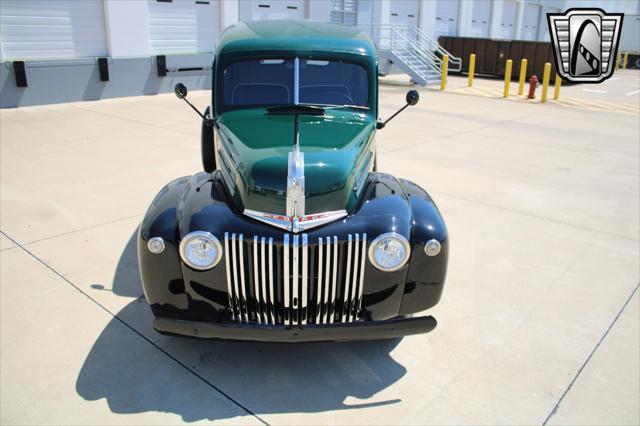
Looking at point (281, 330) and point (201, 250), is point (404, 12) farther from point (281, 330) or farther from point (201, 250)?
point (281, 330)

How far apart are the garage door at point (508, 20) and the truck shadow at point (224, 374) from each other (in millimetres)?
32687

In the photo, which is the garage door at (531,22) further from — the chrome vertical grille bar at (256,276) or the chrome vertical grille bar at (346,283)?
the chrome vertical grille bar at (256,276)

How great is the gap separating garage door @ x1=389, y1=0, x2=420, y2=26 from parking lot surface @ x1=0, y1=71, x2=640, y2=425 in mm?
16764

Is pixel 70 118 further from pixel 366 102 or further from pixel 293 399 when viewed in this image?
pixel 293 399

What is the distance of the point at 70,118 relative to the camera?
36.5 ft

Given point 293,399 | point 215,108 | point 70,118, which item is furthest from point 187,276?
point 70,118

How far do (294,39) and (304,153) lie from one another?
142cm

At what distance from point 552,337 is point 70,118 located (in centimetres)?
1049

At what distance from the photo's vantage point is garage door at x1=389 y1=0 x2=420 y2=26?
74.6 ft

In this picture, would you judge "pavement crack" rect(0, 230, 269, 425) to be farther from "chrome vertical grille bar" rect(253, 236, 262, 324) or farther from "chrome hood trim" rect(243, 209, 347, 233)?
"chrome hood trim" rect(243, 209, 347, 233)

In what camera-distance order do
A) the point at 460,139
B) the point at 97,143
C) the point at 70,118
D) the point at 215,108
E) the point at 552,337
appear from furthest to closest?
the point at 70,118
the point at 460,139
the point at 97,143
the point at 215,108
the point at 552,337

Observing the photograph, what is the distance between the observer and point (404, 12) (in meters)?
23.3

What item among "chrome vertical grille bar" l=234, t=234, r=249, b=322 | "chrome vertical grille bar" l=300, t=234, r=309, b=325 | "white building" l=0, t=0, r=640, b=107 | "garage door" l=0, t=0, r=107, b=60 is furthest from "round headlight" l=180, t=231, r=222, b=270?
"garage door" l=0, t=0, r=107, b=60

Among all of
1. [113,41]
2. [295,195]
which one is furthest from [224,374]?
[113,41]
